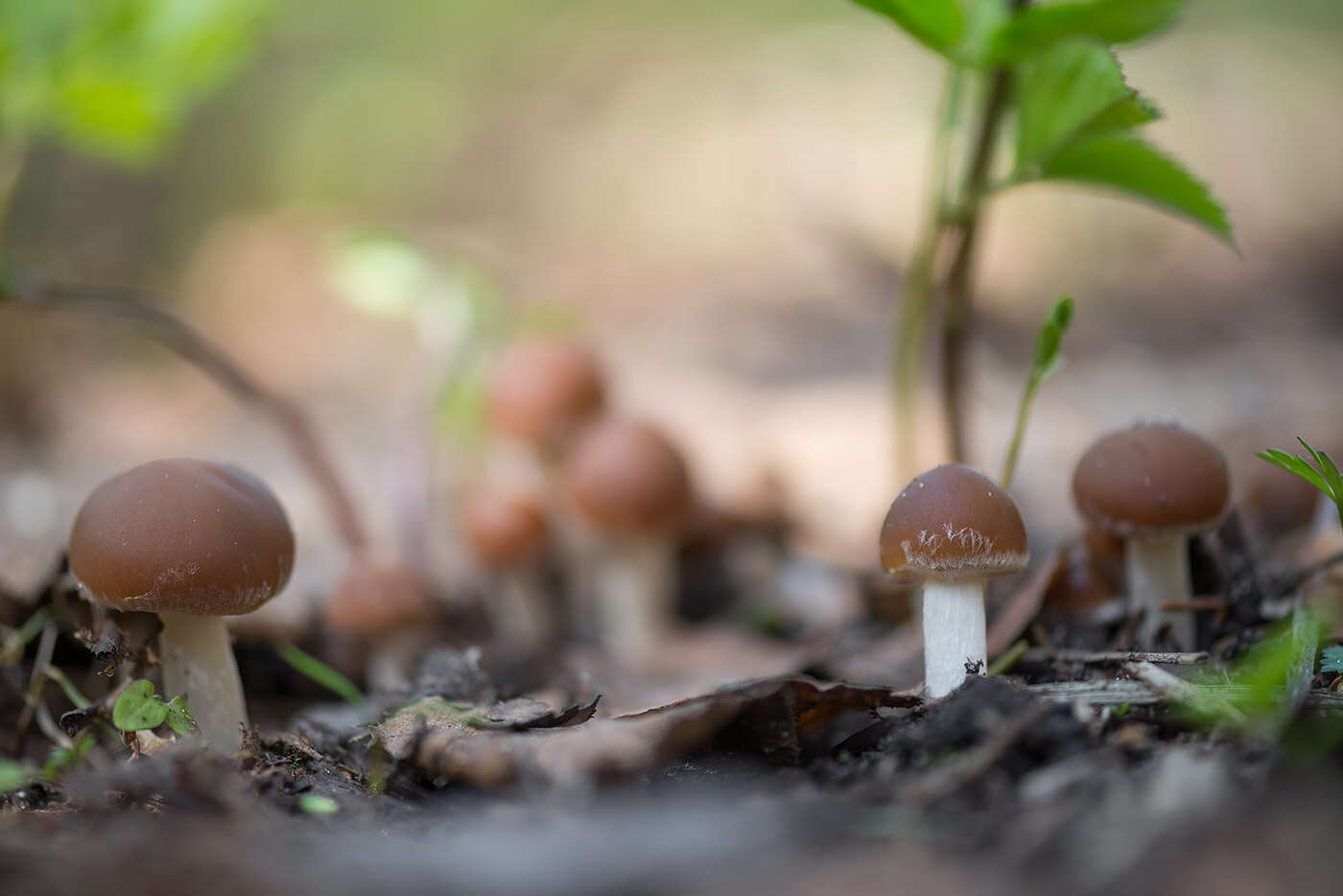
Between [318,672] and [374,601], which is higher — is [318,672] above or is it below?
below

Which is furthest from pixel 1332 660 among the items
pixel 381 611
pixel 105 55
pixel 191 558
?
pixel 105 55

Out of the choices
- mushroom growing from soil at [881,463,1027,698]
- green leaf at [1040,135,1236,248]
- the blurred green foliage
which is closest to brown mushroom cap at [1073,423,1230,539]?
mushroom growing from soil at [881,463,1027,698]

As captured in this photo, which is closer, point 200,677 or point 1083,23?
point 1083,23

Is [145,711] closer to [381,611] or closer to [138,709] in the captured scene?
[138,709]

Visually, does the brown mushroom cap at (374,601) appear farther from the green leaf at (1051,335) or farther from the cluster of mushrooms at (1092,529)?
the green leaf at (1051,335)

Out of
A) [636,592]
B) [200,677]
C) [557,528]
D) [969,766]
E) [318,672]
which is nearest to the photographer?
[969,766]

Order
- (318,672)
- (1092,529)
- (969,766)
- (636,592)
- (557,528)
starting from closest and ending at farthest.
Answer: (969,766) < (1092,529) < (318,672) < (636,592) < (557,528)

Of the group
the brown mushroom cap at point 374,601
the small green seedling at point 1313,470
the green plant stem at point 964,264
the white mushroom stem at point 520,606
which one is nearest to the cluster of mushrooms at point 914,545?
the small green seedling at point 1313,470

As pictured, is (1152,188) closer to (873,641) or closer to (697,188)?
(873,641)

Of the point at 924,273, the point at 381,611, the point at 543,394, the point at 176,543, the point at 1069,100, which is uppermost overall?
the point at 1069,100
